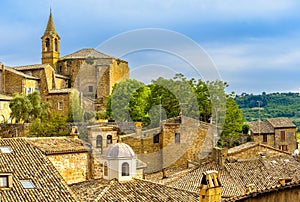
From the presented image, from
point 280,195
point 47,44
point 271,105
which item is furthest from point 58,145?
point 271,105

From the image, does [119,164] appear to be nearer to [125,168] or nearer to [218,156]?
[125,168]

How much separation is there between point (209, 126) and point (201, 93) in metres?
6.05

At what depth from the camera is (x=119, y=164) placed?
81.1 ft

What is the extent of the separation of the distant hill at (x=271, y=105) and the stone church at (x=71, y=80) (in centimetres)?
3238

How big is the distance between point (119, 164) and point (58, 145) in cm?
425

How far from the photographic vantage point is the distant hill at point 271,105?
87.3m

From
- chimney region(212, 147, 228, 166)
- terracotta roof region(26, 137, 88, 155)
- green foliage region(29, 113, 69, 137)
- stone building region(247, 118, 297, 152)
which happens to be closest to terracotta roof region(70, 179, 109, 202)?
terracotta roof region(26, 137, 88, 155)

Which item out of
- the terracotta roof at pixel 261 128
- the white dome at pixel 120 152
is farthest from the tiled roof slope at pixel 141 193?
the terracotta roof at pixel 261 128

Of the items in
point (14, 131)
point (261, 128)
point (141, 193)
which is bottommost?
point (141, 193)

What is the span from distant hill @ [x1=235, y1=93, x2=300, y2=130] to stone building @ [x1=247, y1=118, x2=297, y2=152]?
25.7m

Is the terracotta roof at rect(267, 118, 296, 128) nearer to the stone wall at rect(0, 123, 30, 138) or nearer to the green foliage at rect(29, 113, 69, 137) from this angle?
the green foliage at rect(29, 113, 69, 137)

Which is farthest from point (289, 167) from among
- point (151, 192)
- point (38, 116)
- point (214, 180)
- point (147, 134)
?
point (38, 116)

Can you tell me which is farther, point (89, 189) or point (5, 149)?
point (5, 149)

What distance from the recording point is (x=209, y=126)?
35.2 m
